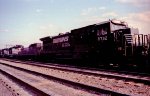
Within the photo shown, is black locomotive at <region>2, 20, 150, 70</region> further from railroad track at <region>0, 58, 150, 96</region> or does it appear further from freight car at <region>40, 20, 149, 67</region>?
railroad track at <region>0, 58, 150, 96</region>

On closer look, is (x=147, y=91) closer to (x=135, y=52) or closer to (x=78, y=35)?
(x=135, y=52)

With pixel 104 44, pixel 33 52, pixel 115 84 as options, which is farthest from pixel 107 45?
pixel 33 52

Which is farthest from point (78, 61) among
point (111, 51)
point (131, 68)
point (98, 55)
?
point (131, 68)

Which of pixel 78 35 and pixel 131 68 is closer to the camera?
pixel 131 68

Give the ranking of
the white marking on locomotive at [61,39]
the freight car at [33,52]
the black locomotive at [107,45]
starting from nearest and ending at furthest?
the black locomotive at [107,45]
the white marking on locomotive at [61,39]
the freight car at [33,52]

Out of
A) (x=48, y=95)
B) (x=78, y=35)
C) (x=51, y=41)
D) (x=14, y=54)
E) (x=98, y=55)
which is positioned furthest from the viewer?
(x=14, y=54)

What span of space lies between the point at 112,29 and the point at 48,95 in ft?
37.5

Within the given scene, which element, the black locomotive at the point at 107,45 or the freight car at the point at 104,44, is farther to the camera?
the freight car at the point at 104,44

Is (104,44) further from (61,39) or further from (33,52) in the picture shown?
(33,52)

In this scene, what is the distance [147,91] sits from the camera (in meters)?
7.59

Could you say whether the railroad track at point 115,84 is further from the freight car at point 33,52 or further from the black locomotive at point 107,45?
the freight car at point 33,52

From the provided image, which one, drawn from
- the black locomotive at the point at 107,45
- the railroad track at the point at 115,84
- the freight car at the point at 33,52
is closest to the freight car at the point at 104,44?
the black locomotive at the point at 107,45

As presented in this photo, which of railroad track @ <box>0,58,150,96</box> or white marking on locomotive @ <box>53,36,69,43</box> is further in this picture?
white marking on locomotive @ <box>53,36,69,43</box>

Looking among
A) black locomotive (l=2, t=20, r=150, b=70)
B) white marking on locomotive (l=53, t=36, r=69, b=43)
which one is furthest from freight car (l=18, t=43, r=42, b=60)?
black locomotive (l=2, t=20, r=150, b=70)
